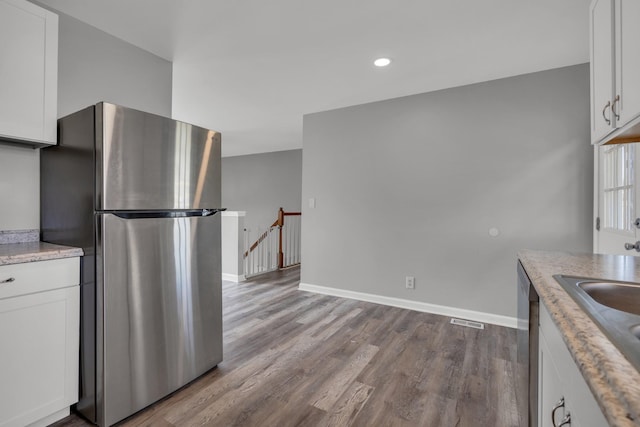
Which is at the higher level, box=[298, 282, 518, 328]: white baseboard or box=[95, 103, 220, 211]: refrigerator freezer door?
box=[95, 103, 220, 211]: refrigerator freezer door

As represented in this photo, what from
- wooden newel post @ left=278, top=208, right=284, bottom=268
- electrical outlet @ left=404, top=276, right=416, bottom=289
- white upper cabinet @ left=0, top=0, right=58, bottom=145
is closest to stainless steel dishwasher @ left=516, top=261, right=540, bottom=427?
electrical outlet @ left=404, top=276, right=416, bottom=289

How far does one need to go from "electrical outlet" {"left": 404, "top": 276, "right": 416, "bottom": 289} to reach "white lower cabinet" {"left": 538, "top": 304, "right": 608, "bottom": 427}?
7.39 feet

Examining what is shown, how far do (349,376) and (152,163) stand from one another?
5.97 feet

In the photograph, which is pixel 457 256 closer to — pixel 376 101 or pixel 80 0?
pixel 376 101

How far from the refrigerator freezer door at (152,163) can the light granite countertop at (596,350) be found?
1840mm

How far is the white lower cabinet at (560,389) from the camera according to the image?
58cm

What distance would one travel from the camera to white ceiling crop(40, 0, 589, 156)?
196 centimetres

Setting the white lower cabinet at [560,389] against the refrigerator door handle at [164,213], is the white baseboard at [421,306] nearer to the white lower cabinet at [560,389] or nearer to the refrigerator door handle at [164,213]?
the white lower cabinet at [560,389]

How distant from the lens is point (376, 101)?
3.57 metres

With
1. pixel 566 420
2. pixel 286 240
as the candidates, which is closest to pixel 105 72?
pixel 566 420

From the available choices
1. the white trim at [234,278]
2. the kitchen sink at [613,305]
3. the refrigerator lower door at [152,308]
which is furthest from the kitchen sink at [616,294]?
the white trim at [234,278]

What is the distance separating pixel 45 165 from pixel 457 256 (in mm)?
3453

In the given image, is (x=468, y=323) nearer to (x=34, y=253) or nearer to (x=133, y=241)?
(x=133, y=241)

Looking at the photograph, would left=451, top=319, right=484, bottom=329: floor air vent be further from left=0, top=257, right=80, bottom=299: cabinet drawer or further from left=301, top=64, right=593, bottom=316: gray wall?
left=0, top=257, right=80, bottom=299: cabinet drawer
